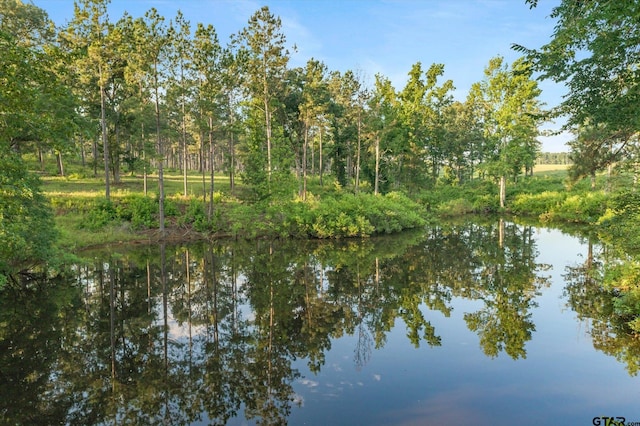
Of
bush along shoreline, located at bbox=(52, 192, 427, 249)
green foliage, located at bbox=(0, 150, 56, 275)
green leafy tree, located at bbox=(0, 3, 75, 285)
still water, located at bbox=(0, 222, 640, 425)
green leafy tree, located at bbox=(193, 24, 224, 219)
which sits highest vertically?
green leafy tree, located at bbox=(193, 24, 224, 219)

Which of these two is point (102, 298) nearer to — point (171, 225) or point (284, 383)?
point (284, 383)

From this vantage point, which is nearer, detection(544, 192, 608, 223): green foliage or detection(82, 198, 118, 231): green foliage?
detection(82, 198, 118, 231): green foliage

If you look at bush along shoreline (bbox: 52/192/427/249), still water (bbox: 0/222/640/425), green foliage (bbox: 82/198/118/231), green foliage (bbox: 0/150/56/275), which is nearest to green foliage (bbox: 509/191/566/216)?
bush along shoreline (bbox: 52/192/427/249)

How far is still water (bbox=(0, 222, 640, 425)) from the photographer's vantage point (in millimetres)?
7375

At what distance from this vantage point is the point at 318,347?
1028 cm

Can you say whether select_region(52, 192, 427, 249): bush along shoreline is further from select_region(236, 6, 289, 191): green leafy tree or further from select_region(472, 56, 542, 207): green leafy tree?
select_region(472, 56, 542, 207): green leafy tree

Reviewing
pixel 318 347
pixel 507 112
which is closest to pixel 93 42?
pixel 318 347

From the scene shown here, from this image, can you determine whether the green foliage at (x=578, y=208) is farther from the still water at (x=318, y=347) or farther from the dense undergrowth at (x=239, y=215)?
the still water at (x=318, y=347)

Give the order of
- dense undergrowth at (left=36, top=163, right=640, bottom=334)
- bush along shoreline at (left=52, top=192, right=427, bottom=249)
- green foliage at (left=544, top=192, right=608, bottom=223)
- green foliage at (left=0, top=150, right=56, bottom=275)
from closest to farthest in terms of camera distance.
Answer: green foliage at (left=0, top=150, right=56, bottom=275) < dense undergrowth at (left=36, top=163, right=640, bottom=334) < bush along shoreline at (left=52, top=192, right=427, bottom=249) < green foliage at (left=544, top=192, right=608, bottom=223)

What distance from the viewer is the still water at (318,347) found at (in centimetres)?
738

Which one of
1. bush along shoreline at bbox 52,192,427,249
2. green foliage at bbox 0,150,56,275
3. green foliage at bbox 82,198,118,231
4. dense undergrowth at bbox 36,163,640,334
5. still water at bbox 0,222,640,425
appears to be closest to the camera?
still water at bbox 0,222,640,425

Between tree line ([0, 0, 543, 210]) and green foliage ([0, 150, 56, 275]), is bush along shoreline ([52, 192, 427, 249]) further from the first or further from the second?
green foliage ([0, 150, 56, 275])

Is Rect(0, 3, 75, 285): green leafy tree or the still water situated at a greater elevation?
Rect(0, 3, 75, 285): green leafy tree

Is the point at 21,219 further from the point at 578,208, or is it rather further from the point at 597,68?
the point at 578,208
